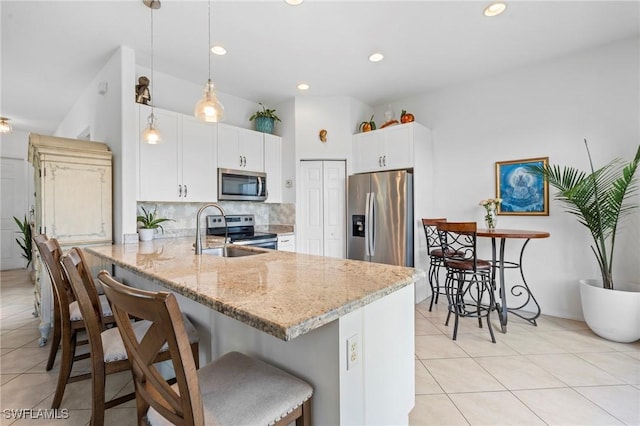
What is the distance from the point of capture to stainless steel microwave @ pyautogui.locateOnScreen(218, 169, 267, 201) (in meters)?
3.72

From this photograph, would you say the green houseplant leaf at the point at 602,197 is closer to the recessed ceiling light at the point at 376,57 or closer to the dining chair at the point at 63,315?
the recessed ceiling light at the point at 376,57

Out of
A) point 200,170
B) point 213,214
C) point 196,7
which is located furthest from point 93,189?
point 196,7

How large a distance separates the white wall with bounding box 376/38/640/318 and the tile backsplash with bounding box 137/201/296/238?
223 centimetres

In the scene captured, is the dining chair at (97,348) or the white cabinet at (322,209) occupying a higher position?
the white cabinet at (322,209)

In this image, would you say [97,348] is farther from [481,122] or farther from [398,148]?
[481,122]

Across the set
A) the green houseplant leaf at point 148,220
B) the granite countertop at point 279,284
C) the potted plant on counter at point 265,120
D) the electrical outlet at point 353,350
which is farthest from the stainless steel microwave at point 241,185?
the electrical outlet at point 353,350

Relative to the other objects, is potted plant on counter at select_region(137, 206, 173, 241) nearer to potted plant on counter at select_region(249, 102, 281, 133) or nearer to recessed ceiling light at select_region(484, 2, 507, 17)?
potted plant on counter at select_region(249, 102, 281, 133)

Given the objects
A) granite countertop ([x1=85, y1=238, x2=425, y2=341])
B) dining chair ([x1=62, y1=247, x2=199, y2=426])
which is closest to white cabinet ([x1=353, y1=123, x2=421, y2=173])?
granite countertop ([x1=85, y1=238, x2=425, y2=341])

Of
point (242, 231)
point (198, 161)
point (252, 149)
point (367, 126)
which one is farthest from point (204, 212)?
point (367, 126)

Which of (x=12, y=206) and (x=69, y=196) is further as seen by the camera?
(x=12, y=206)

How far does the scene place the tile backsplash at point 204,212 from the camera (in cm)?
352

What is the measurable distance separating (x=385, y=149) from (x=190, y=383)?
365 centimetres

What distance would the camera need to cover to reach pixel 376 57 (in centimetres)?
314

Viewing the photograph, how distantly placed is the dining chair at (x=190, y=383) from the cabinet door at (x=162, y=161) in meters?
2.44
